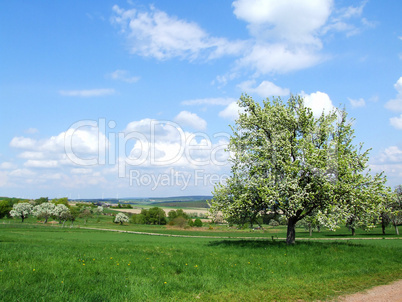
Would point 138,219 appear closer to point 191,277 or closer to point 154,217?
point 154,217

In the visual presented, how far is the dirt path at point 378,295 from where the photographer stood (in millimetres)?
11364

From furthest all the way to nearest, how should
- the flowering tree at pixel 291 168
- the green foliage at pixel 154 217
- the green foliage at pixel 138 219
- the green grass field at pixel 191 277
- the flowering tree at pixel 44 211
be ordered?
the green foliage at pixel 154 217, the green foliage at pixel 138 219, the flowering tree at pixel 44 211, the flowering tree at pixel 291 168, the green grass field at pixel 191 277

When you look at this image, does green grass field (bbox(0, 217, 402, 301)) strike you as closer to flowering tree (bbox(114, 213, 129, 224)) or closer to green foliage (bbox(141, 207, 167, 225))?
flowering tree (bbox(114, 213, 129, 224))

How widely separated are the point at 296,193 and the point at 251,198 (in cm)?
385

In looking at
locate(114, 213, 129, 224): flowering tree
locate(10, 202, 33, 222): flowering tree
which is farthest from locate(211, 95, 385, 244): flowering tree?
locate(10, 202, 33, 222): flowering tree

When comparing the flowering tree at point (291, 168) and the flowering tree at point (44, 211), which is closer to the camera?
the flowering tree at point (291, 168)

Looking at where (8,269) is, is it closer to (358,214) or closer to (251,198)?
(251,198)

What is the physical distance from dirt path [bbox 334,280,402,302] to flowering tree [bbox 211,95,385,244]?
895cm

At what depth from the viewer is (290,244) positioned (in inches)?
1009

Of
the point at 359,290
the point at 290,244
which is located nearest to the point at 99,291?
the point at 359,290

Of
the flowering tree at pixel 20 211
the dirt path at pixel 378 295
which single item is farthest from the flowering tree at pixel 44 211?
the dirt path at pixel 378 295

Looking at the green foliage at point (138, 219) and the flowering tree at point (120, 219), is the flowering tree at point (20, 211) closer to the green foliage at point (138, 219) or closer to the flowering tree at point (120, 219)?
the flowering tree at point (120, 219)

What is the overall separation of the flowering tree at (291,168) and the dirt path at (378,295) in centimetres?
895

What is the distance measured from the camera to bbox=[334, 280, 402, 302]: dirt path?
11.4 m
